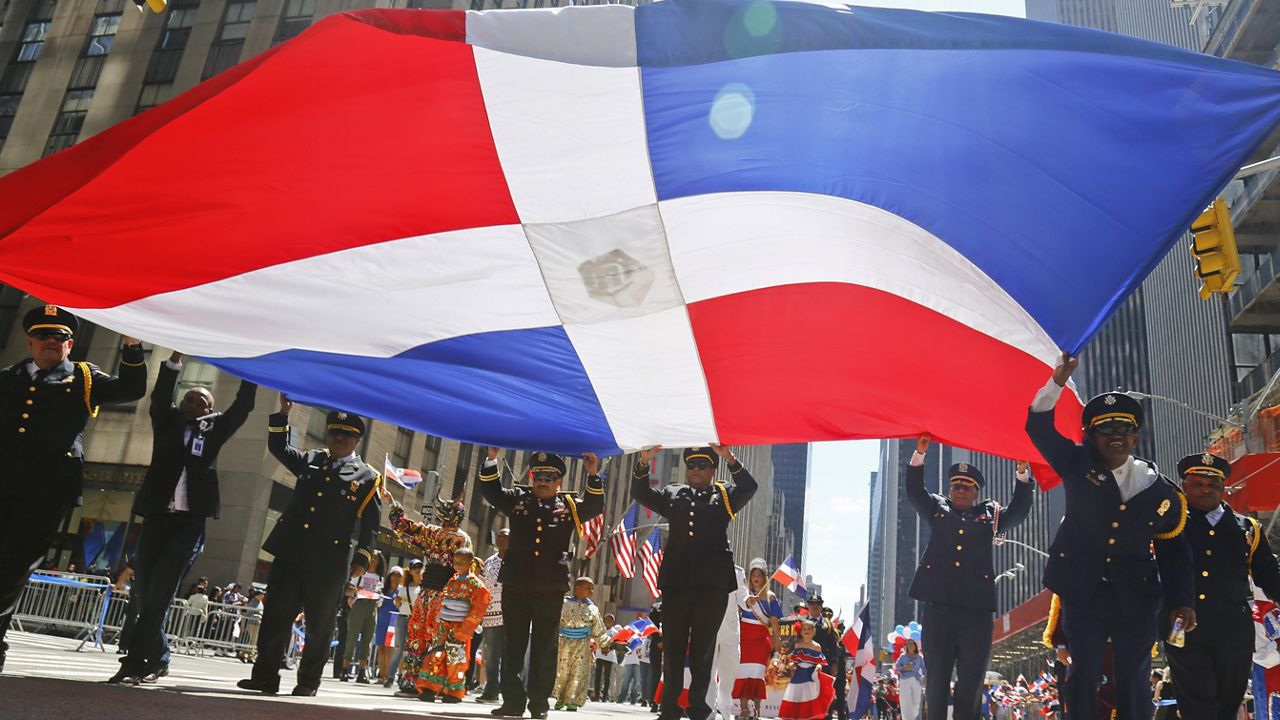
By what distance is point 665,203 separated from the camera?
5.70 metres

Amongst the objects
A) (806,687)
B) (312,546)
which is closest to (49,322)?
(312,546)

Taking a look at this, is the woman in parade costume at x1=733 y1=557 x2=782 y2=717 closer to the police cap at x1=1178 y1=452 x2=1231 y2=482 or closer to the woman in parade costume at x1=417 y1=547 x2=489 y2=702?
the woman in parade costume at x1=417 y1=547 x2=489 y2=702

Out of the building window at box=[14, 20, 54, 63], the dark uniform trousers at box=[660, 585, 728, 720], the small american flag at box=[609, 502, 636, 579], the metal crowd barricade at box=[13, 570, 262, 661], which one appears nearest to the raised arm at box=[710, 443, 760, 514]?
the dark uniform trousers at box=[660, 585, 728, 720]

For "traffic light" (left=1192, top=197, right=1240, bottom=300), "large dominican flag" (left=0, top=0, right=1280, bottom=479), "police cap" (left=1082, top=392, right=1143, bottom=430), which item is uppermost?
"traffic light" (left=1192, top=197, right=1240, bottom=300)

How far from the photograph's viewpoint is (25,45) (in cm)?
3500

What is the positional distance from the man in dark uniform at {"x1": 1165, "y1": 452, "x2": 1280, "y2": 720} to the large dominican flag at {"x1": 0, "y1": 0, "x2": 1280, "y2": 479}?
144 cm

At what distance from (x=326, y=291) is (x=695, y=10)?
2.73 metres

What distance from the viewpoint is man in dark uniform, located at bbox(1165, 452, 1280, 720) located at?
6.10m

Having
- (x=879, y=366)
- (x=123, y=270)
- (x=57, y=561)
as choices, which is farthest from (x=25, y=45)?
(x=879, y=366)

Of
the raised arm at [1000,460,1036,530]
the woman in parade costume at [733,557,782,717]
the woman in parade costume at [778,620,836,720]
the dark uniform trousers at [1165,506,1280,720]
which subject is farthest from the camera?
the woman in parade costume at [778,620,836,720]

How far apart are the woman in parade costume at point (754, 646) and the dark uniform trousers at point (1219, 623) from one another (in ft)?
18.7

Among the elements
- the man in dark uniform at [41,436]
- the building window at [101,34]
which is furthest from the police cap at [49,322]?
the building window at [101,34]

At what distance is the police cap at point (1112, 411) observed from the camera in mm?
5379

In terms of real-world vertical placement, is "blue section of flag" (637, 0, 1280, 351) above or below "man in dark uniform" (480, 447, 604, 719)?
→ above
